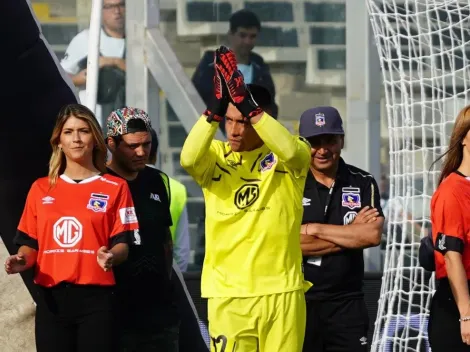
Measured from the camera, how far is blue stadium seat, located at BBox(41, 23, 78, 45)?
31.3 ft

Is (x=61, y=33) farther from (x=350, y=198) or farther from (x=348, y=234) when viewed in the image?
(x=348, y=234)

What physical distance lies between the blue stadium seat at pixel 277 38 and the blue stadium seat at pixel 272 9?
0.29ft

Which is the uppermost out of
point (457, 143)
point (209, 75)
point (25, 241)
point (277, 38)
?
point (277, 38)

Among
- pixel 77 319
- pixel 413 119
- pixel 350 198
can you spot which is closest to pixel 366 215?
pixel 350 198

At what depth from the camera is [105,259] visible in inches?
210

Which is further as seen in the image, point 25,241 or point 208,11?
point 208,11

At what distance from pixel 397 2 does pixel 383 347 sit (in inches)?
98.7

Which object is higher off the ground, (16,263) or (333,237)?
(333,237)

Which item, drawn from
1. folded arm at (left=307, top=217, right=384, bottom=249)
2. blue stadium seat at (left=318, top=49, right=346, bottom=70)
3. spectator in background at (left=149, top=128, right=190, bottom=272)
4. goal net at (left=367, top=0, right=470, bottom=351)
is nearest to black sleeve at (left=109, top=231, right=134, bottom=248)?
folded arm at (left=307, top=217, right=384, bottom=249)

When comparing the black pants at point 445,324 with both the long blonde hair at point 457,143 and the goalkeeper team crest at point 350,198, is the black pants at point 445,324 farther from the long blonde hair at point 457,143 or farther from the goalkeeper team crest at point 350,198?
the goalkeeper team crest at point 350,198

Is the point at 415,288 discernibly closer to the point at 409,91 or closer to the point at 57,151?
the point at 409,91

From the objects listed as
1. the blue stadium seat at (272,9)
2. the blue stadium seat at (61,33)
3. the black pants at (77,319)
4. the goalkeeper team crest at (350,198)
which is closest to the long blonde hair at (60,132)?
the black pants at (77,319)

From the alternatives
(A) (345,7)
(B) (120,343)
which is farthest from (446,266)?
(A) (345,7)

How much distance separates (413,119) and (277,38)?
1.68 m
